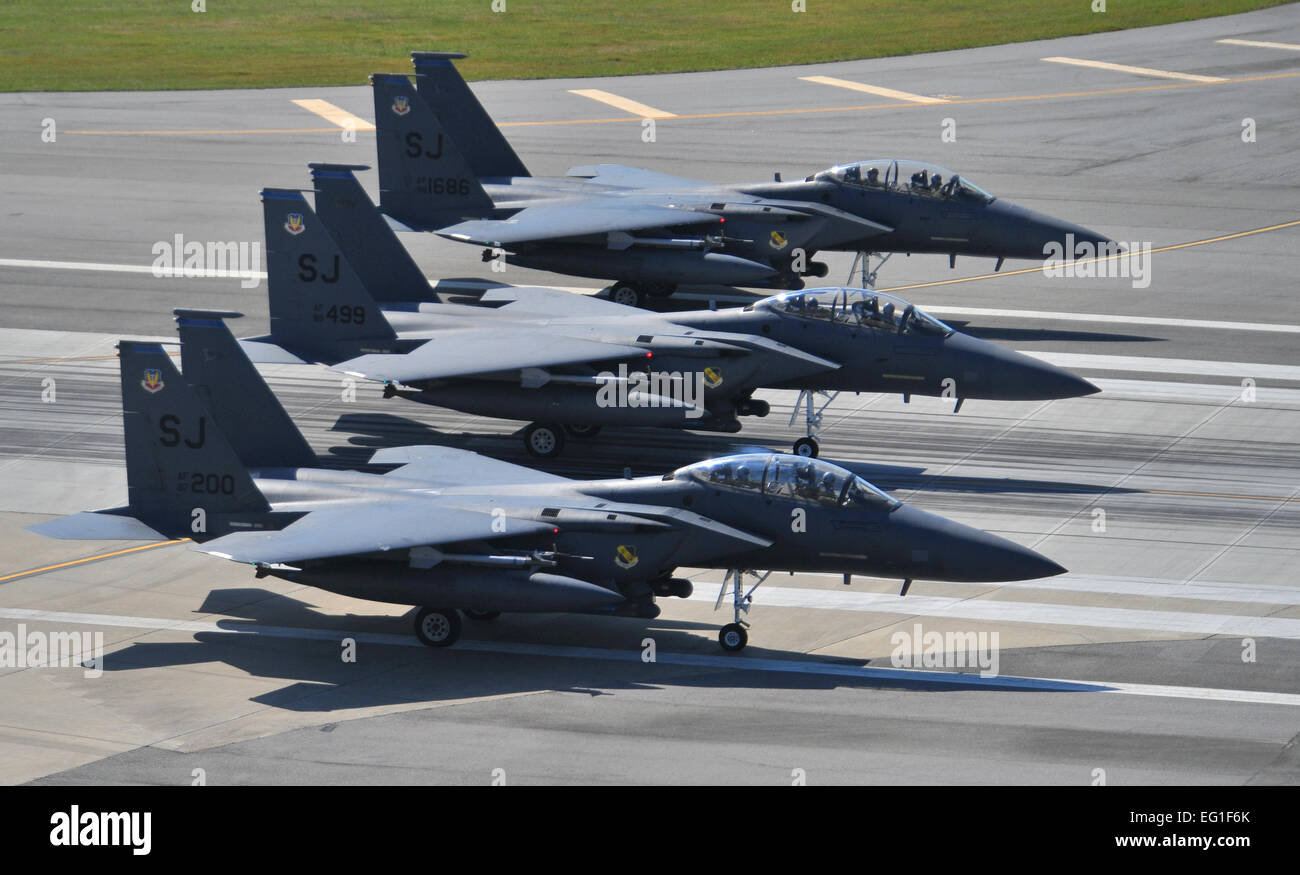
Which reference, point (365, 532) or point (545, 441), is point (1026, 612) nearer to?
point (365, 532)

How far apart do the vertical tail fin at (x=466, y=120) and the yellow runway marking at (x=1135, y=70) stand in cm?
3153

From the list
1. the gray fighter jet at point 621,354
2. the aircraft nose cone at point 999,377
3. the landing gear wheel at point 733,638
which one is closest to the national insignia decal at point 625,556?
A: the landing gear wheel at point 733,638

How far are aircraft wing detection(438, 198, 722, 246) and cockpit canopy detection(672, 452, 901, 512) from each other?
1473 centimetres

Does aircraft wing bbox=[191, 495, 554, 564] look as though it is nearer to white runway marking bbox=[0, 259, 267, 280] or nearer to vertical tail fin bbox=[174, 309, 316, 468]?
vertical tail fin bbox=[174, 309, 316, 468]

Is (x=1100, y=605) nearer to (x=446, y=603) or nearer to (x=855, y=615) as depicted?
(x=855, y=615)

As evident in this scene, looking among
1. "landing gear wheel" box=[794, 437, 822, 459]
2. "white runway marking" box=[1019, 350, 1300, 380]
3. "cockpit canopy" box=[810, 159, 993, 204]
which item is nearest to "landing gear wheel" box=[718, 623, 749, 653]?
"landing gear wheel" box=[794, 437, 822, 459]

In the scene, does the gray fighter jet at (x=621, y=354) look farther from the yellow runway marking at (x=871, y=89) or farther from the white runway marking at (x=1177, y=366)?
the yellow runway marking at (x=871, y=89)

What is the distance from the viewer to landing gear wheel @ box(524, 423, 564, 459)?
30609 mm

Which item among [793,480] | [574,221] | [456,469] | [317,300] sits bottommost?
[793,480]

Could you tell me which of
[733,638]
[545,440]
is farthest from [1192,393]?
[733,638]

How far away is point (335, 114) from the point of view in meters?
58.5

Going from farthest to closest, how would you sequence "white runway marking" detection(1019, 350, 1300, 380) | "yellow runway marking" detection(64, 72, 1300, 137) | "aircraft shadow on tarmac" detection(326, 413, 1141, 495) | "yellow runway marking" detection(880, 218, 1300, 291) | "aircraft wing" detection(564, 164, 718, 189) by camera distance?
"yellow runway marking" detection(64, 72, 1300, 137) → "yellow runway marking" detection(880, 218, 1300, 291) → "aircraft wing" detection(564, 164, 718, 189) → "white runway marking" detection(1019, 350, 1300, 380) → "aircraft shadow on tarmac" detection(326, 413, 1141, 495)

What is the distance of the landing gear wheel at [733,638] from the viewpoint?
2277 centimetres

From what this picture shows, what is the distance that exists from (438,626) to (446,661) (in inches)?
23.2
